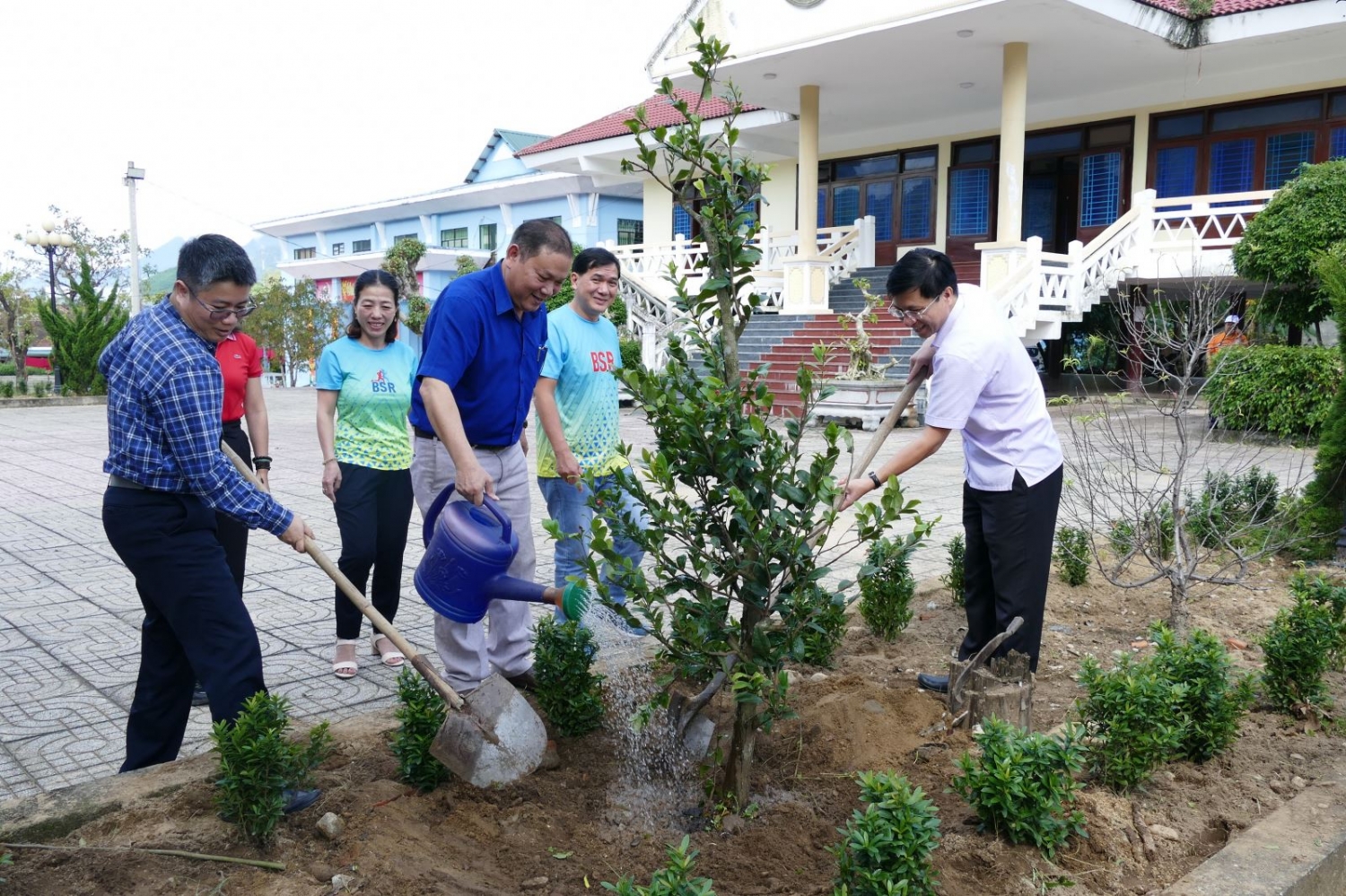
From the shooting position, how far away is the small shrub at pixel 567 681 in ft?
10.9

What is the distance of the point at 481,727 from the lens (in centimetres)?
297

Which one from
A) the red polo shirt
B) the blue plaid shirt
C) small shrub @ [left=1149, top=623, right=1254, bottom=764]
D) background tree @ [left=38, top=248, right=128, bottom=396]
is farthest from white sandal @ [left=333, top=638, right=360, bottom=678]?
background tree @ [left=38, top=248, right=128, bottom=396]

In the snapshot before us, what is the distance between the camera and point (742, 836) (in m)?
2.72

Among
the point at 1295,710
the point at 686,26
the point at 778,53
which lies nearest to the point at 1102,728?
the point at 1295,710

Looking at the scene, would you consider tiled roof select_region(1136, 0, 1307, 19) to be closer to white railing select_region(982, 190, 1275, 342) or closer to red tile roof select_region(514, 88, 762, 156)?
white railing select_region(982, 190, 1275, 342)

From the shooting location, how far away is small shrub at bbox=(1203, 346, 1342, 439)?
36.5 ft

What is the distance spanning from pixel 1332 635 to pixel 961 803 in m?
1.64

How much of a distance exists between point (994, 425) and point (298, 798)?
2467 mm

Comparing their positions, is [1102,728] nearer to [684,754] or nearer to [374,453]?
[684,754]

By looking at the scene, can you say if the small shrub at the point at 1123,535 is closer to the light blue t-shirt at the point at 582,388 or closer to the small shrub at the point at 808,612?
the light blue t-shirt at the point at 582,388

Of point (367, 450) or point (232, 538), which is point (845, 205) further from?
point (232, 538)

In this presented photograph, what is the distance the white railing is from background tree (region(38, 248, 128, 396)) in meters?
19.9

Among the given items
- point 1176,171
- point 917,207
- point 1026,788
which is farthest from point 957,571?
point 917,207

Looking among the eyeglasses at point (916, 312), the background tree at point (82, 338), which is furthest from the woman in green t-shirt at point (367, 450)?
the background tree at point (82, 338)
